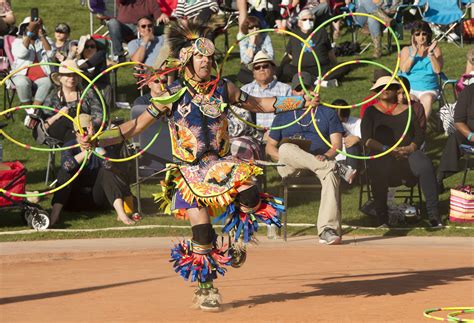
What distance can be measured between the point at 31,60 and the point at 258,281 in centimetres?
865

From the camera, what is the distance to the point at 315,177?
15.0 meters

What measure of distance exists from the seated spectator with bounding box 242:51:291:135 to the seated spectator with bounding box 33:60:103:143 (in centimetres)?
223

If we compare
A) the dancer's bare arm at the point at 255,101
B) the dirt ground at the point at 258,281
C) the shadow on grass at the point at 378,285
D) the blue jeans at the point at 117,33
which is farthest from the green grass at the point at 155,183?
the dancer's bare arm at the point at 255,101

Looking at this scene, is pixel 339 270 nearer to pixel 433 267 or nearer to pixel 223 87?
pixel 433 267

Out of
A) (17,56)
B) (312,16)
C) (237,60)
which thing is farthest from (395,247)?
(237,60)

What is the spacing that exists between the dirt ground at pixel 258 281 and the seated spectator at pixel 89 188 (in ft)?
3.28

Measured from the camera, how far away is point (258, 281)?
11.5m

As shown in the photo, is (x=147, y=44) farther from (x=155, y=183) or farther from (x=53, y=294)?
(x=53, y=294)

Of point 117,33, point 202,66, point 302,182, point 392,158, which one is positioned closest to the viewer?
point 202,66

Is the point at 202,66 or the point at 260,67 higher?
the point at 260,67

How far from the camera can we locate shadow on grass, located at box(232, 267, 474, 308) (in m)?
10.5

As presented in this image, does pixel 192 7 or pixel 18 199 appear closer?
pixel 18 199

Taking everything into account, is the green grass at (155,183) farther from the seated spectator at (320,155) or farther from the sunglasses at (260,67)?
the sunglasses at (260,67)

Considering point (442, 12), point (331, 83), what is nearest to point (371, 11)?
point (442, 12)
